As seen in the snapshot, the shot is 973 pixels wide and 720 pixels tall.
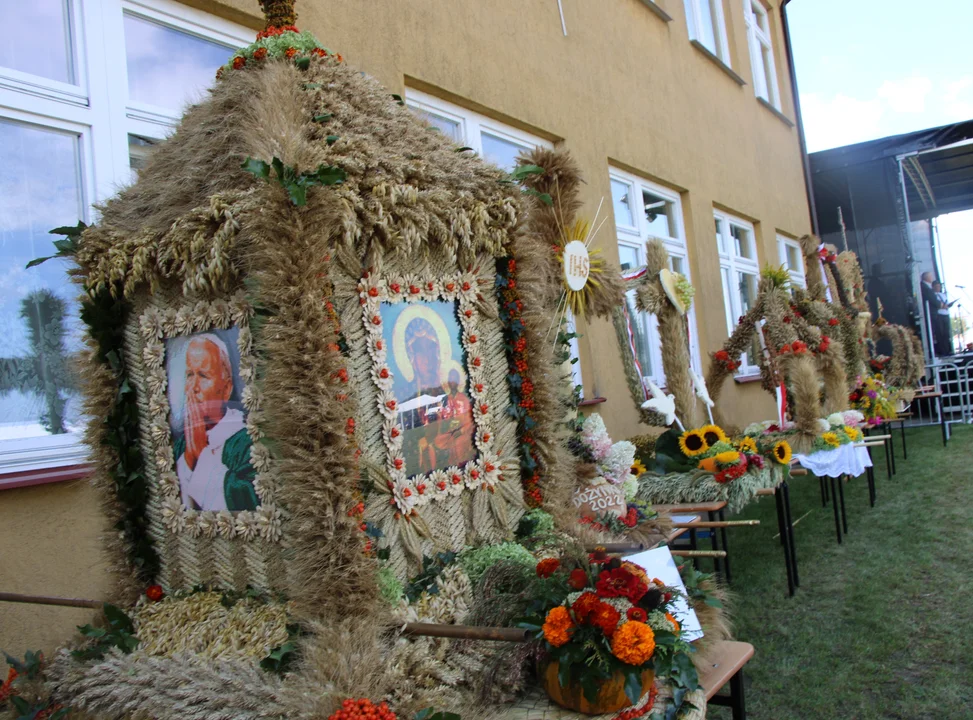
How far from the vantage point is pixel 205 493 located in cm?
227

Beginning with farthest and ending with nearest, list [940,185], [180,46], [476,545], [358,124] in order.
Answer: [940,185] → [180,46] → [476,545] → [358,124]

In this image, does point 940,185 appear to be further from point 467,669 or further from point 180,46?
point 467,669

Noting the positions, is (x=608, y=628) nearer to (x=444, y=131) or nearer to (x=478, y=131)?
(x=444, y=131)

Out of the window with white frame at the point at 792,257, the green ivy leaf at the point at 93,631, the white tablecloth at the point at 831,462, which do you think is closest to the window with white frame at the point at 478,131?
the white tablecloth at the point at 831,462

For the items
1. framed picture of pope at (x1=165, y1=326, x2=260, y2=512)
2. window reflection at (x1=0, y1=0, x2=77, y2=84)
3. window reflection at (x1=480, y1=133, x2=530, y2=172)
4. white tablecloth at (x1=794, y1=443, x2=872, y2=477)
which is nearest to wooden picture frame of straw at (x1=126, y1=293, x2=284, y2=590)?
framed picture of pope at (x1=165, y1=326, x2=260, y2=512)

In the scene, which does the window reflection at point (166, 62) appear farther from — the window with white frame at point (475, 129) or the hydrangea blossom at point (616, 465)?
the hydrangea blossom at point (616, 465)

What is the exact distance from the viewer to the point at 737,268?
10.0 meters

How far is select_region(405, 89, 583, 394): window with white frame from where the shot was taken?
5172mm

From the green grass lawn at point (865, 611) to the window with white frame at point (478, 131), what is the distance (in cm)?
195

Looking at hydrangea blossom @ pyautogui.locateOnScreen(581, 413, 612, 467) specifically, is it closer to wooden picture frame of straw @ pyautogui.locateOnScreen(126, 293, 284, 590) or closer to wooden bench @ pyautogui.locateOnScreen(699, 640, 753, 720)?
wooden bench @ pyautogui.locateOnScreen(699, 640, 753, 720)

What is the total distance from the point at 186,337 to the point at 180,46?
2198 mm

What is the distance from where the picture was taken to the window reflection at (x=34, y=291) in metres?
3.04

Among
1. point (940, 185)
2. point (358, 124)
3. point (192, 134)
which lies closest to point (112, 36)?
point (192, 134)

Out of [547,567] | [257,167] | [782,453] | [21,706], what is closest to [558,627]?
[547,567]
